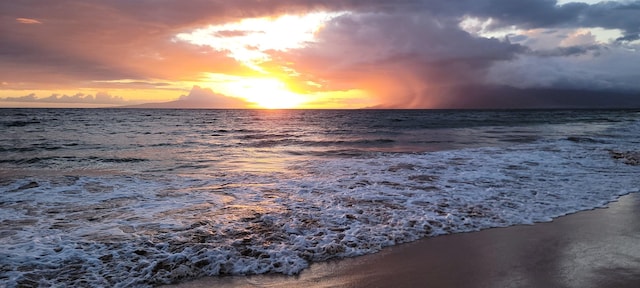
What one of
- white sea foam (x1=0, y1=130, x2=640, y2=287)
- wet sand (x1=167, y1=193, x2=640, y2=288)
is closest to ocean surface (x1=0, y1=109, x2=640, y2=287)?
white sea foam (x1=0, y1=130, x2=640, y2=287)

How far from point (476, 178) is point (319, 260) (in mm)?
7373

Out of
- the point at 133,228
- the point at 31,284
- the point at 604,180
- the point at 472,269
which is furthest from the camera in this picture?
the point at 604,180

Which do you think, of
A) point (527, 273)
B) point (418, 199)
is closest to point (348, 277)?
point (527, 273)

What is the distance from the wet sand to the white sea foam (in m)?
0.31

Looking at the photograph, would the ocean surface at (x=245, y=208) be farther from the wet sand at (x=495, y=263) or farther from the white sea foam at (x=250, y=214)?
the wet sand at (x=495, y=263)

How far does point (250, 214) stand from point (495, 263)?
4228mm

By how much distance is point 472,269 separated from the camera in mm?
4695

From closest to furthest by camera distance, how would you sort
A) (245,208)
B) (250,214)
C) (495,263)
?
(495,263), (250,214), (245,208)

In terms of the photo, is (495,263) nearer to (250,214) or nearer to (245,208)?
(250,214)

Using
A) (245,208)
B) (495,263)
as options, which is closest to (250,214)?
(245,208)

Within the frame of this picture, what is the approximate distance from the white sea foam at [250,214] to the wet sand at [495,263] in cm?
31

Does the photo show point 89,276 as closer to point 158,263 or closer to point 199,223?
point 158,263

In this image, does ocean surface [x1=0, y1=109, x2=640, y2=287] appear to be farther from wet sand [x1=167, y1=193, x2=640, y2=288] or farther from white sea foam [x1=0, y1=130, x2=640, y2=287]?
wet sand [x1=167, y1=193, x2=640, y2=288]

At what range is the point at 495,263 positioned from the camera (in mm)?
4871
